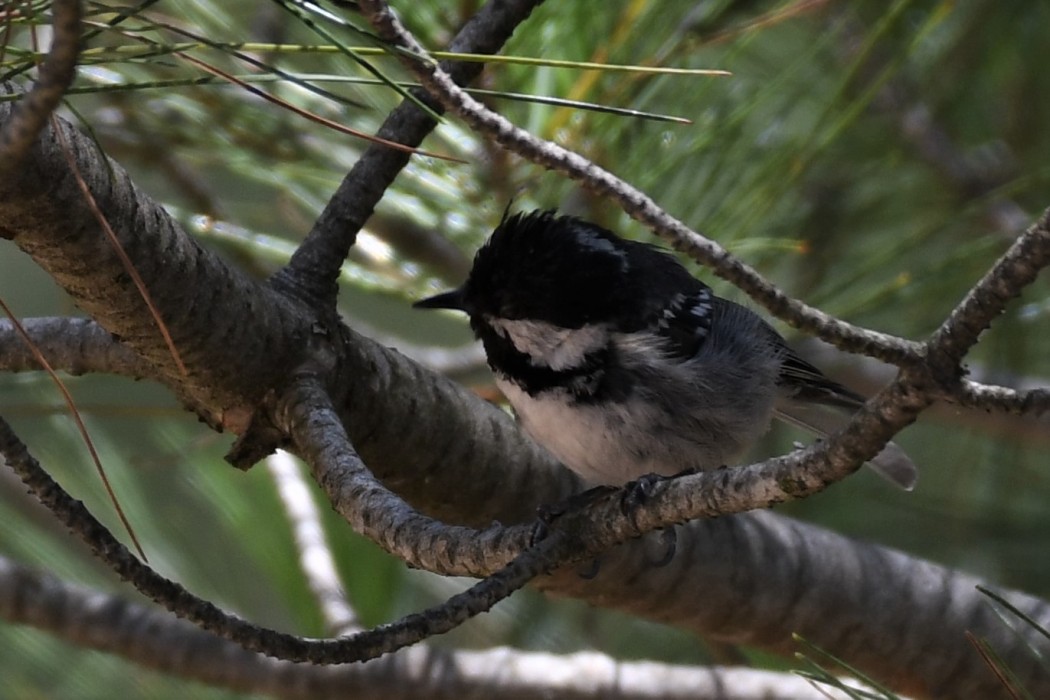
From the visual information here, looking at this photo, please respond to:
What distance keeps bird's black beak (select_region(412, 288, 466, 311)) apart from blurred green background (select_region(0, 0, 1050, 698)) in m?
0.14

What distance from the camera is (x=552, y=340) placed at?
1.33 metres

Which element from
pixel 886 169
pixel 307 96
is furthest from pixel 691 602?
pixel 886 169

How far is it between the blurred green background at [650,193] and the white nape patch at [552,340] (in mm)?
191

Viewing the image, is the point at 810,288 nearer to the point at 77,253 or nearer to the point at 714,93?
the point at 714,93

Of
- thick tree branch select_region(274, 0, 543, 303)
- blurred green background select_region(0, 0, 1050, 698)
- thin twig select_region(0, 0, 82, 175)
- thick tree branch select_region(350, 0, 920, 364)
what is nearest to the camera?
thin twig select_region(0, 0, 82, 175)

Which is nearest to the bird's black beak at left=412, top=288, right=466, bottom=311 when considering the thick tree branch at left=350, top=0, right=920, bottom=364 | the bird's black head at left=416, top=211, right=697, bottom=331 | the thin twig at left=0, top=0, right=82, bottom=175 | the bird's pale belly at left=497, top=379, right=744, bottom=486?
the bird's black head at left=416, top=211, right=697, bottom=331

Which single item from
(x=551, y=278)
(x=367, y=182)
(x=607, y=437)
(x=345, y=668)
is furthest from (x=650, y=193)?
(x=345, y=668)

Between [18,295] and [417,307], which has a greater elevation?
[417,307]

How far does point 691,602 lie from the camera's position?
1.36 m

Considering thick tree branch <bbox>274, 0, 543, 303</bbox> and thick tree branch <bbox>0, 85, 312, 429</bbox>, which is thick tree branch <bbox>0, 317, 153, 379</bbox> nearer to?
thick tree branch <bbox>0, 85, 312, 429</bbox>

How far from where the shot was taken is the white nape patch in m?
1.31

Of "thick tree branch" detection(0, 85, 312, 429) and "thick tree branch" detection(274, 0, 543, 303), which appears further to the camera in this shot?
"thick tree branch" detection(274, 0, 543, 303)

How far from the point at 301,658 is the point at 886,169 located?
65.7 inches

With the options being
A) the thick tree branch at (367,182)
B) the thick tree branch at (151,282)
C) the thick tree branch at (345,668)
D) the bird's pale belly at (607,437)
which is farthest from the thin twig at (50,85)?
the thick tree branch at (345,668)
